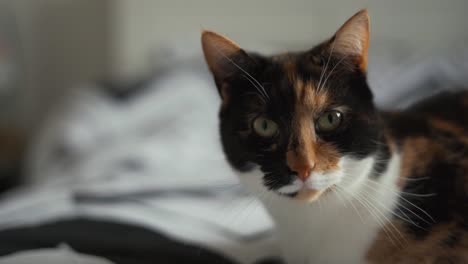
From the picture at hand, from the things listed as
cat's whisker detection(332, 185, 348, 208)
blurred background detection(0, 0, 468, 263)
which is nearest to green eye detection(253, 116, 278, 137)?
cat's whisker detection(332, 185, 348, 208)

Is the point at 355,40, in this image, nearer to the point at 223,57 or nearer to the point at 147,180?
the point at 223,57

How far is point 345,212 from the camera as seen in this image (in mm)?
748

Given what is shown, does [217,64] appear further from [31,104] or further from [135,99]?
[31,104]

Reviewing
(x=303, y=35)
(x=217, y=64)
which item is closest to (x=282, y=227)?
(x=217, y=64)

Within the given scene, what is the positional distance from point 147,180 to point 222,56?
75cm

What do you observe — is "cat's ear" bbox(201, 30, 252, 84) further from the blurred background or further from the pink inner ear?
the blurred background

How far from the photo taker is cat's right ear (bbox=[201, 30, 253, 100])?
722mm

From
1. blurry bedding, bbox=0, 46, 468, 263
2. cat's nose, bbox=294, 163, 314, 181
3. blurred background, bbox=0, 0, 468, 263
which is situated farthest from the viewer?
blurred background, bbox=0, 0, 468, 263

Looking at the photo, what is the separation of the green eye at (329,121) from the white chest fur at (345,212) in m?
0.06

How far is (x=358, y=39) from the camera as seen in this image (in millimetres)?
694

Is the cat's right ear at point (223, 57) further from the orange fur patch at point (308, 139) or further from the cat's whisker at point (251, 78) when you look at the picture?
the orange fur patch at point (308, 139)

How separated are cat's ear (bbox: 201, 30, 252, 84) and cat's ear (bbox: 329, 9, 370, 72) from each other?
14 cm

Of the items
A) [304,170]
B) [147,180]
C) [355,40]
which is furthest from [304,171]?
[147,180]

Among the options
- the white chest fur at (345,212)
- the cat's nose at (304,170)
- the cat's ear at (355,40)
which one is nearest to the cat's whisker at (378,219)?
the white chest fur at (345,212)
